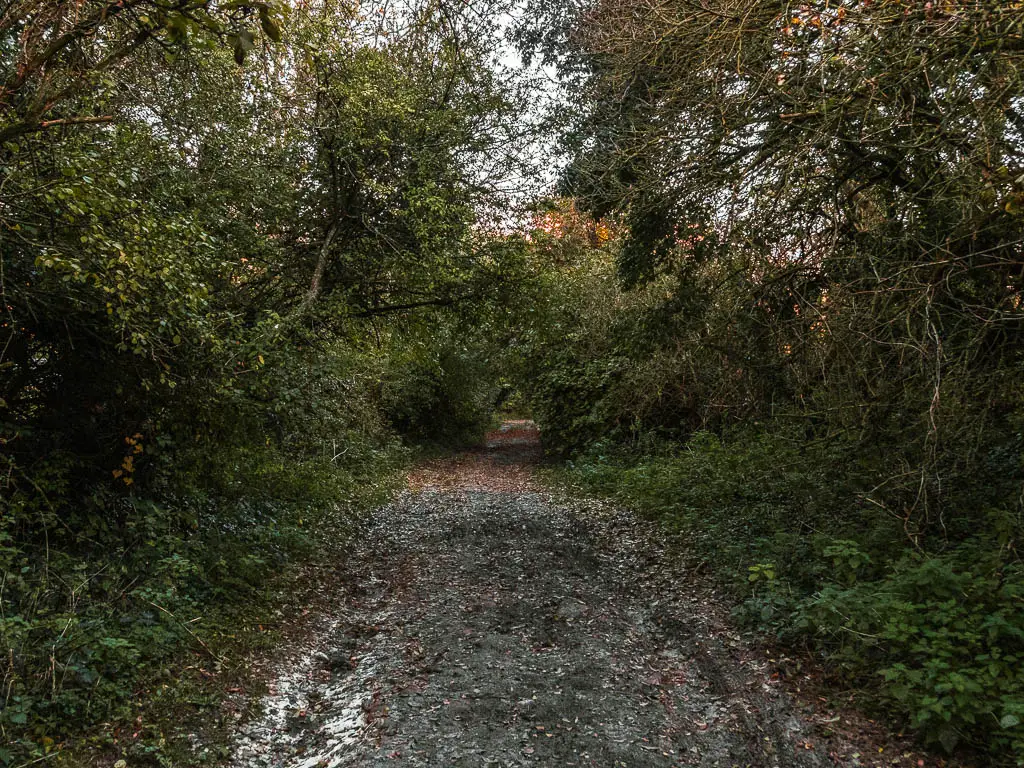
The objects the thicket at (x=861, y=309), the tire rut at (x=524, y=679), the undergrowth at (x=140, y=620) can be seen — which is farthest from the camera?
the thicket at (x=861, y=309)

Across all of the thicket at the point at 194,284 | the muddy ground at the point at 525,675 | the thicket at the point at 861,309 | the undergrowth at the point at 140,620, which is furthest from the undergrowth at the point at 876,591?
→ the thicket at the point at 194,284

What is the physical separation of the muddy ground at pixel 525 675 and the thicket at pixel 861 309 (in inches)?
28.8

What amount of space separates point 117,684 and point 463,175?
9720 mm

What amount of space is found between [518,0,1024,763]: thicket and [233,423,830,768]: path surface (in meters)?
0.80

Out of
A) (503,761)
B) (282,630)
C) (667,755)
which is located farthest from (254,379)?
(667,755)

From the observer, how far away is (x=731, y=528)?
8.20 metres

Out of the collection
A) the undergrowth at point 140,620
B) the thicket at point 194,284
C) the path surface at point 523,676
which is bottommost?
the path surface at point 523,676

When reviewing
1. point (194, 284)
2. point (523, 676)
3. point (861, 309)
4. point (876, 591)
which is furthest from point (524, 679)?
point (861, 309)

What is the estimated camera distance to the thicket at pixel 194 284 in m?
4.39

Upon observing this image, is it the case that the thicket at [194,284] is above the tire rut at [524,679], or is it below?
above

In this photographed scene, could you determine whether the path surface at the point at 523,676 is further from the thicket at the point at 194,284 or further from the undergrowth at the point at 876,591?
the thicket at the point at 194,284

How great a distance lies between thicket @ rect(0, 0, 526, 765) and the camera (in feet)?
14.4

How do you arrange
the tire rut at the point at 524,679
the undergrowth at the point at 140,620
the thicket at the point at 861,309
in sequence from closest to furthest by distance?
1. the undergrowth at the point at 140,620
2. the tire rut at the point at 524,679
3. the thicket at the point at 861,309

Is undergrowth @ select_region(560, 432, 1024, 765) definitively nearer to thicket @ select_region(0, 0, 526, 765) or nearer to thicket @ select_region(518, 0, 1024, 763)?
thicket @ select_region(518, 0, 1024, 763)
